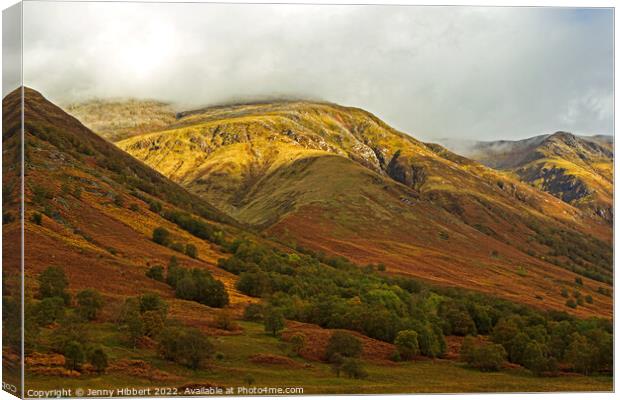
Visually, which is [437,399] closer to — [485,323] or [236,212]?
[485,323]

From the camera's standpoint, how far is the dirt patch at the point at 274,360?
41250 mm

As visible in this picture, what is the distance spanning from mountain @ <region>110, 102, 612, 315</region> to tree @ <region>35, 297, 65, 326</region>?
36973mm

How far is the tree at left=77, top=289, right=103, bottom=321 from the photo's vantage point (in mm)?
42094

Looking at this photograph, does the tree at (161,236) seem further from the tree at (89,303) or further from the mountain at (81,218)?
the tree at (89,303)

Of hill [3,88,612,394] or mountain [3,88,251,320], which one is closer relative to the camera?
hill [3,88,612,394]

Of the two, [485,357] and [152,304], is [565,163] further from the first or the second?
[152,304]

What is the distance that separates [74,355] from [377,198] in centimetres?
7507

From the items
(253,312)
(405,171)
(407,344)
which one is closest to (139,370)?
(253,312)

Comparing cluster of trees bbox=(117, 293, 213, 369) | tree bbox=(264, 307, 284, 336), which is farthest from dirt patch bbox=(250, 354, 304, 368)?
tree bbox=(264, 307, 284, 336)

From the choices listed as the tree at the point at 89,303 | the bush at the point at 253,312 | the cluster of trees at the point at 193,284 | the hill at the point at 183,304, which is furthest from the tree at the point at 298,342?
the tree at the point at 89,303

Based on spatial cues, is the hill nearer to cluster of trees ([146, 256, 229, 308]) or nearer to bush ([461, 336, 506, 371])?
cluster of trees ([146, 256, 229, 308])

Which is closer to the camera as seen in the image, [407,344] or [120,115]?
[407,344]

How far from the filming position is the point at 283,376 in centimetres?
4025

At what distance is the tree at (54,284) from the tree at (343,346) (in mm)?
13675
